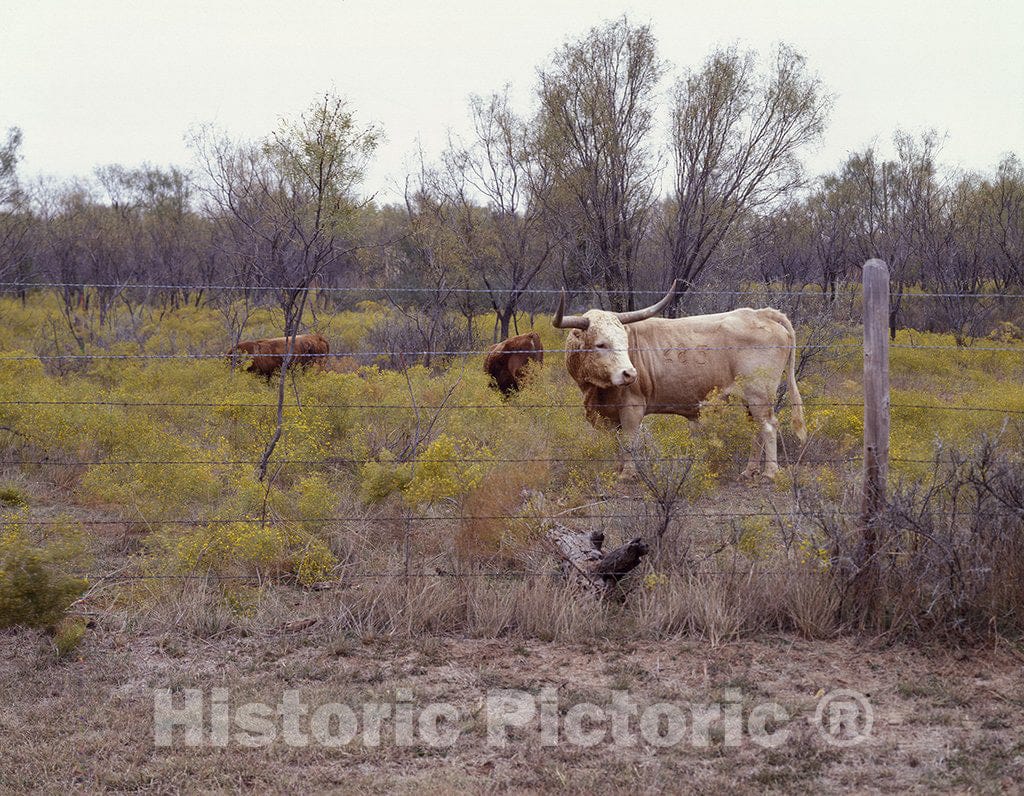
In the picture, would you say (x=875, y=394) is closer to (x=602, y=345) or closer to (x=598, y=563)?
(x=598, y=563)

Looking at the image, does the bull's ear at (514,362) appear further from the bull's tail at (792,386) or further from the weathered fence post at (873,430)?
the weathered fence post at (873,430)

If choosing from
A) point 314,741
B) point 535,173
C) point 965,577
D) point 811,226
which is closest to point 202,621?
point 314,741

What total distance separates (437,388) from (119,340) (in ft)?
36.8

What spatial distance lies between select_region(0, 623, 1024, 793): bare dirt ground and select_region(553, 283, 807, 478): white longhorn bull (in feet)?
14.2

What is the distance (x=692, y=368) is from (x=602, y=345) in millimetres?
1227

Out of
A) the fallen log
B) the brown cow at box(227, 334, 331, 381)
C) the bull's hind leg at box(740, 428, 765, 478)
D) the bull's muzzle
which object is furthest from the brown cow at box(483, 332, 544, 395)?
the fallen log

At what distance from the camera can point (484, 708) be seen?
4.22 meters

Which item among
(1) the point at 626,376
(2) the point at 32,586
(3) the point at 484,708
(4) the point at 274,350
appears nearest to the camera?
(3) the point at 484,708

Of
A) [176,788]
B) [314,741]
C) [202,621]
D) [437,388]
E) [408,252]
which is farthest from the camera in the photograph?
[408,252]

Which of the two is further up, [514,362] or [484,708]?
[514,362]

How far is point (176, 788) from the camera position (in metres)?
3.55

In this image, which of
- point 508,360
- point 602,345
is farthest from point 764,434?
point 508,360

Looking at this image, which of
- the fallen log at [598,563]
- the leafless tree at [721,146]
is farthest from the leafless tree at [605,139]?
the fallen log at [598,563]

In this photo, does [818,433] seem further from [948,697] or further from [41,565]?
[41,565]
